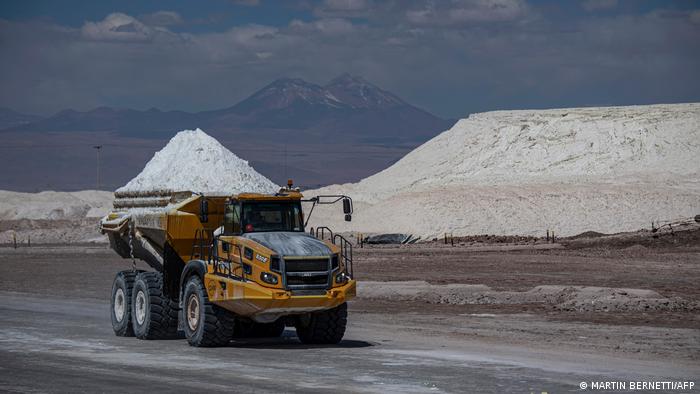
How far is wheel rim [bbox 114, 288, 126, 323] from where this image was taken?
24.8 m

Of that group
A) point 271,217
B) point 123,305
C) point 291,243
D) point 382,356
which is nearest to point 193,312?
point 271,217

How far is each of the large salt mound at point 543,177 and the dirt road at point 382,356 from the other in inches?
1767

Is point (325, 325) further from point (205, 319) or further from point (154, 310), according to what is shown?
point (154, 310)

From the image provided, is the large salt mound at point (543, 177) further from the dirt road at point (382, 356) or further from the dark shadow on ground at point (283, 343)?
the dark shadow on ground at point (283, 343)

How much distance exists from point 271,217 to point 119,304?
5.09m

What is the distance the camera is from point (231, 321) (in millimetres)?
21547

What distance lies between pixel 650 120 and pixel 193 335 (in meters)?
81.1

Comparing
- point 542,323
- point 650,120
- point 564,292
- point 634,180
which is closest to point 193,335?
point 542,323

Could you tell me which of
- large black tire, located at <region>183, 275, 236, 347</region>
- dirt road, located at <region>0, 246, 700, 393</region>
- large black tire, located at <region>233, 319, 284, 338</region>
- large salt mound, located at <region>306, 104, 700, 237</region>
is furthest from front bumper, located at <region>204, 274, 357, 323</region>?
large salt mound, located at <region>306, 104, 700, 237</region>

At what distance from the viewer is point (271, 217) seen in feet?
71.5

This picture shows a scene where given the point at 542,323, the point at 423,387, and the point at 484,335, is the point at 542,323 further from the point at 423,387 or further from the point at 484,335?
the point at 423,387

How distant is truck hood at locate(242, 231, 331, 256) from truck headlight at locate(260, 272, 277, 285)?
403mm

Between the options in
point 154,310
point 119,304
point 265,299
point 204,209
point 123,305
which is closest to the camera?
point 265,299

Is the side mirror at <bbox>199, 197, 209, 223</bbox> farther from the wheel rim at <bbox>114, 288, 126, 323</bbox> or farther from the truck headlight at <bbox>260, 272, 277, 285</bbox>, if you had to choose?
the wheel rim at <bbox>114, 288, 126, 323</bbox>
